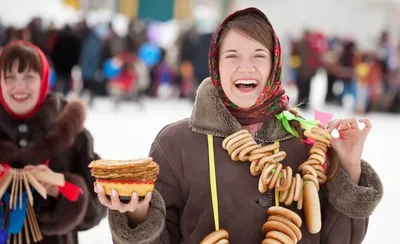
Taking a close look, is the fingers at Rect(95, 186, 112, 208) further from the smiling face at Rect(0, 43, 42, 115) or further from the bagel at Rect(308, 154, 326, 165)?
the smiling face at Rect(0, 43, 42, 115)

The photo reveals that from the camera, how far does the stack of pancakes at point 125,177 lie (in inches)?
56.7

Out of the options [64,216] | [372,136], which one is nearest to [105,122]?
[372,136]

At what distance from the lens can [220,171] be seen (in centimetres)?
165

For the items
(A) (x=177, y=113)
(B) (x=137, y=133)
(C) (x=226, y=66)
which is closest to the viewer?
(C) (x=226, y=66)

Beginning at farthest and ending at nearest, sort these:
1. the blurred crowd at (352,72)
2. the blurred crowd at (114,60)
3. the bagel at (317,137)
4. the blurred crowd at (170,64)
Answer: the blurred crowd at (352,72)
the blurred crowd at (170,64)
the blurred crowd at (114,60)
the bagel at (317,137)

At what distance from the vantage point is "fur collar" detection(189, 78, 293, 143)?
1.68 m

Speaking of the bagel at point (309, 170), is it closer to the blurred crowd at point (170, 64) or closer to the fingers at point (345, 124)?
the fingers at point (345, 124)

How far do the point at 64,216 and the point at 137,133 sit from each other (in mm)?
5444

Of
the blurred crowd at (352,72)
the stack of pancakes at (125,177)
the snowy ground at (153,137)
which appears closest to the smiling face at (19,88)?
the stack of pancakes at (125,177)

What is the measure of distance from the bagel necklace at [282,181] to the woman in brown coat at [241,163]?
1.6 inches

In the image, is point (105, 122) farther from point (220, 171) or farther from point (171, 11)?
point (171, 11)

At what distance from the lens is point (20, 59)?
2320mm

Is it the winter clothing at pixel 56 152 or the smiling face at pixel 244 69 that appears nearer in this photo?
the smiling face at pixel 244 69

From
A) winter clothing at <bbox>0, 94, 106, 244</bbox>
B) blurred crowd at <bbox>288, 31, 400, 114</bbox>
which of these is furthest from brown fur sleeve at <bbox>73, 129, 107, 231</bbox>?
blurred crowd at <bbox>288, 31, 400, 114</bbox>
